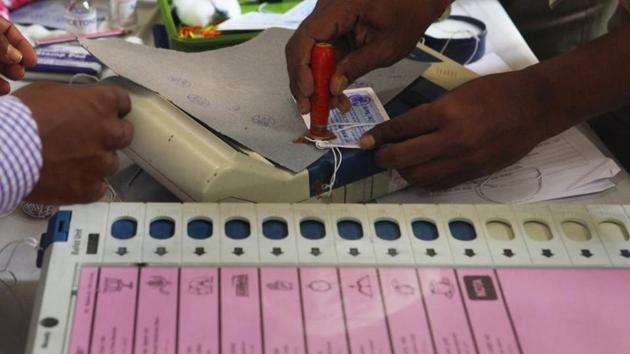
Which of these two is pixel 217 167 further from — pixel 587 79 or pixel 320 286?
pixel 587 79

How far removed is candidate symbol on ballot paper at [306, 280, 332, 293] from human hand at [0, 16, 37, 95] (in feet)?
1.72

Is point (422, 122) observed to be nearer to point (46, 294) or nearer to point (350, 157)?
point (350, 157)

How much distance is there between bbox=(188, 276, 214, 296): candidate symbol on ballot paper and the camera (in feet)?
2.09

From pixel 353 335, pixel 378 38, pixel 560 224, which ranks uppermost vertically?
pixel 378 38

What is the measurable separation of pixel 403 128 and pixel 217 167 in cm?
22

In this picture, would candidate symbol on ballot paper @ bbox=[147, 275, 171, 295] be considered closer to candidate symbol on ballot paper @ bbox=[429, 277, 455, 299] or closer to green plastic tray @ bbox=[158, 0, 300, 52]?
candidate symbol on ballot paper @ bbox=[429, 277, 455, 299]

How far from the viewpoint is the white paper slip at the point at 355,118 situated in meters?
0.85

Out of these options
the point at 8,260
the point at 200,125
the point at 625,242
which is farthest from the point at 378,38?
the point at 8,260

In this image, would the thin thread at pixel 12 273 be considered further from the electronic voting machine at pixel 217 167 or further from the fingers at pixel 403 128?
the fingers at pixel 403 128

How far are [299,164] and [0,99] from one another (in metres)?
0.30

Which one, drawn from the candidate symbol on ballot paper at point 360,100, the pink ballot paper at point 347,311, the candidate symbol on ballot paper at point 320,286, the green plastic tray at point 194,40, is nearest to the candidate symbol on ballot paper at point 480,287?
the pink ballot paper at point 347,311

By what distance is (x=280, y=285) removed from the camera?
65 cm

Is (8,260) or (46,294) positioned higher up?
(8,260)

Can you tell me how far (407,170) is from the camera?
86cm
